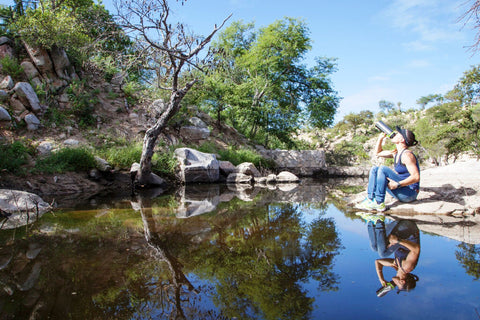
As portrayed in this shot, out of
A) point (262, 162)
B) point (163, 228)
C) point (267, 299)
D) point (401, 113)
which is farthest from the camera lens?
point (401, 113)

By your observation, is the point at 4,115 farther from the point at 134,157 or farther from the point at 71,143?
the point at 134,157

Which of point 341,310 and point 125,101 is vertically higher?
point 125,101

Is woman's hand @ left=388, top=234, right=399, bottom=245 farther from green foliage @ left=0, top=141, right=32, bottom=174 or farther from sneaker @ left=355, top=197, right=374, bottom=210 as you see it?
green foliage @ left=0, top=141, right=32, bottom=174

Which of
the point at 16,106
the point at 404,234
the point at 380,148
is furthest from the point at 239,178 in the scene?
the point at 404,234

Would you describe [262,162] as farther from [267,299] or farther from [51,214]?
[267,299]

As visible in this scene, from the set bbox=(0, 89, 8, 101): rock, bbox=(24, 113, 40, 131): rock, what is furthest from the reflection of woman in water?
bbox=(0, 89, 8, 101): rock

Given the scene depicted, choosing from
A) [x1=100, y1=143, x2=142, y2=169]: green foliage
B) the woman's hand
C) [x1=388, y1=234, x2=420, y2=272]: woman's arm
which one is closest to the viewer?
[x1=388, y1=234, x2=420, y2=272]: woman's arm

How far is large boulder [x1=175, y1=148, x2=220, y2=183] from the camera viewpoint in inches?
435

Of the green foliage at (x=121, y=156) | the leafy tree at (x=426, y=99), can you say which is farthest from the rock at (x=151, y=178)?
the leafy tree at (x=426, y=99)

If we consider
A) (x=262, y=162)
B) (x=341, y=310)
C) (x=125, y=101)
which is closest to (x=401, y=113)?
(x=262, y=162)

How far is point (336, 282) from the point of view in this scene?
248cm

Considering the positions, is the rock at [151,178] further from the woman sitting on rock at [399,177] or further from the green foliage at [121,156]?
the woman sitting on rock at [399,177]

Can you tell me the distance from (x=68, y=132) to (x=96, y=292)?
10.0 metres

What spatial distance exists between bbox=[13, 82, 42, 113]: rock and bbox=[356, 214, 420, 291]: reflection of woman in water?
1150 centimetres
